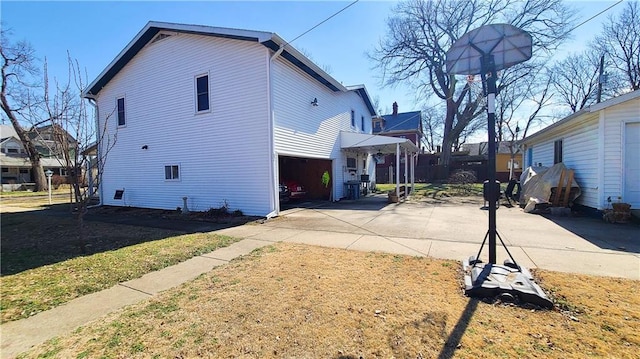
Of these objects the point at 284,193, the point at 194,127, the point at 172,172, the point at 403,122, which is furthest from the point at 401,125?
the point at 172,172

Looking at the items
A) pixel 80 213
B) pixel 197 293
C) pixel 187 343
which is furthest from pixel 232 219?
pixel 187 343

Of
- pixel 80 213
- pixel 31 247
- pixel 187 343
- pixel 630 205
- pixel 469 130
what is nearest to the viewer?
pixel 187 343

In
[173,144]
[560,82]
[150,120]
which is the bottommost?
[173,144]

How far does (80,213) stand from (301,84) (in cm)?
862

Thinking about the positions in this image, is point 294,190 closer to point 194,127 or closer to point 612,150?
point 194,127

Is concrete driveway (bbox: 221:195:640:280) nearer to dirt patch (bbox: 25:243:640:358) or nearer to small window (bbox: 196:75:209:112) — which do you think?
dirt patch (bbox: 25:243:640:358)

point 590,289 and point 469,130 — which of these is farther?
point 469,130

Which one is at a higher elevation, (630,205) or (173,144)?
(173,144)

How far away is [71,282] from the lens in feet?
13.4

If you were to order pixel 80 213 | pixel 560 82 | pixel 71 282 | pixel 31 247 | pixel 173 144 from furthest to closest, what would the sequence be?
pixel 560 82
pixel 173 144
pixel 31 247
pixel 80 213
pixel 71 282

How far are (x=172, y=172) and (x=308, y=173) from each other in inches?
273

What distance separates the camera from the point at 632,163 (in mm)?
7895

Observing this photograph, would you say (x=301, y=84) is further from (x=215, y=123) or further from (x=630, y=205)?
(x=630, y=205)

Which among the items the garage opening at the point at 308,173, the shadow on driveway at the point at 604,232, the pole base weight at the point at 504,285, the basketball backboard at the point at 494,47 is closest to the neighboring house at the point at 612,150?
the shadow on driveway at the point at 604,232
